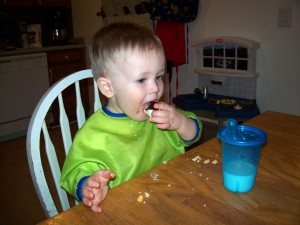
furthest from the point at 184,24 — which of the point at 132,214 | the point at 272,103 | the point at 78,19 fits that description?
the point at 132,214

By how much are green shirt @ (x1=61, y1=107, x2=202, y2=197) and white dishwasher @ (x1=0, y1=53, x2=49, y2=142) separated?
95.7 inches

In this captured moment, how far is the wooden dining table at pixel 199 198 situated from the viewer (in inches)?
21.7

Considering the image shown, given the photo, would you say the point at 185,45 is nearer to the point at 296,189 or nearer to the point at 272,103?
the point at 272,103

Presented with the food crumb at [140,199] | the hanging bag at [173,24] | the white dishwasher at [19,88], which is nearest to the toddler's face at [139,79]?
the food crumb at [140,199]

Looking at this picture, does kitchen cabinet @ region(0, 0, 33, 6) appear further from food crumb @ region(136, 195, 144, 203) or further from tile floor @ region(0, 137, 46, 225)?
food crumb @ region(136, 195, 144, 203)

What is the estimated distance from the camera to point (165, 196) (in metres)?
0.62

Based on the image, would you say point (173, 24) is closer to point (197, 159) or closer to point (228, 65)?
point (228, 65)

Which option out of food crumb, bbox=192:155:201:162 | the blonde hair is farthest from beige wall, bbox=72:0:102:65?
food crumb, bbox=192:155:201:162

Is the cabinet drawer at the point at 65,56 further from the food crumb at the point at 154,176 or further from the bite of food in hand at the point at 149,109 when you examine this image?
the food crumb at the point at 154,176

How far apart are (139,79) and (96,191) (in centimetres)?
36

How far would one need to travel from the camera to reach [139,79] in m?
0.85

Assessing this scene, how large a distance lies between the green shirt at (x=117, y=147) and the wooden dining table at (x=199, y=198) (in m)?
0.16

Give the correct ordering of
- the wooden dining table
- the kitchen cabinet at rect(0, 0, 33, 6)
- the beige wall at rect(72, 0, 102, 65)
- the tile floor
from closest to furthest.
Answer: the wooden dining table → the tile floor → the kitchen cabinet at rect(0, 0, 33, 6) → the beige wall at rect(72, 0, 102, 65)

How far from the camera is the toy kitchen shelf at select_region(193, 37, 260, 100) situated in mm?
2105
